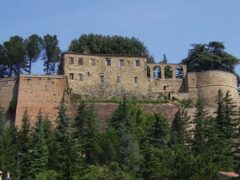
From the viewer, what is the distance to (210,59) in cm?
9231

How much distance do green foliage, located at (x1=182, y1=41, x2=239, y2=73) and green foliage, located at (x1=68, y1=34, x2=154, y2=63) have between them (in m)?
5.26

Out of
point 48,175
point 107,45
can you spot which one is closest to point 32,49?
point 107,45

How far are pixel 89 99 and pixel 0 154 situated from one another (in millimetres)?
19138

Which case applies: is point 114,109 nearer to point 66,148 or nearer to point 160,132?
point 160,132

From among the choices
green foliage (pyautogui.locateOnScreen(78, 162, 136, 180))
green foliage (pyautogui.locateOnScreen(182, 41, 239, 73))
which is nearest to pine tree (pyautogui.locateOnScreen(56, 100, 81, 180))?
green foliage (pyautogui.locateOnScreen(78, 162, 136, 180))

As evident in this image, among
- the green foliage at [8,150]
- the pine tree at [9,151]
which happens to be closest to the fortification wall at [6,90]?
the pine tree at [9,151]

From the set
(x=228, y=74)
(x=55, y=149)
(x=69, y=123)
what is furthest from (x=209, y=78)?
(x=55, y=149)

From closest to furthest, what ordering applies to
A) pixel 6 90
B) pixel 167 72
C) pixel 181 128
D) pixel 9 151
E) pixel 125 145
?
1. pixel 9 151
2. pixel 125 145
3. pixel 181 128
4. pixel 6 90
5. pixel 167 72

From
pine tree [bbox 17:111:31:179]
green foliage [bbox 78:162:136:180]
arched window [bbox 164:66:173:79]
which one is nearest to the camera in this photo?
green foliage [bbox 78:162:136:180]

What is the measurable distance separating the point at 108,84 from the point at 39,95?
7.89 m

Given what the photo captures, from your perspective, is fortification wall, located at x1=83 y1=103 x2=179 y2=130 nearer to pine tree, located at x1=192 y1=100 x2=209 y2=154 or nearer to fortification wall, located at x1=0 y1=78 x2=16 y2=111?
pine tree, located at x1=192 y1=100 x2=209 y2=154

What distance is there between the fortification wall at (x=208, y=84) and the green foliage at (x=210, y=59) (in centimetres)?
673

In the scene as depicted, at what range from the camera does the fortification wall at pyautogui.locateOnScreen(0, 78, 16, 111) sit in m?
79.4

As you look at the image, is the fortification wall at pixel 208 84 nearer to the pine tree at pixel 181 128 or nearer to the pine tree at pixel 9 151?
the pine tree at pixel 181 128
